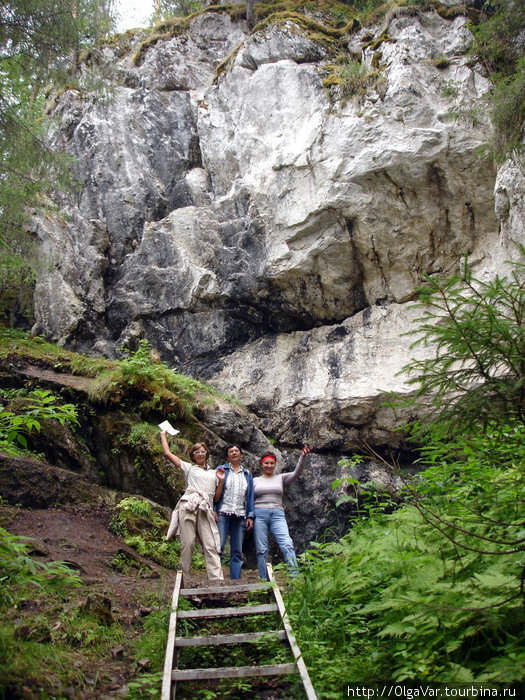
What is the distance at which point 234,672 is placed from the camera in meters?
3.31

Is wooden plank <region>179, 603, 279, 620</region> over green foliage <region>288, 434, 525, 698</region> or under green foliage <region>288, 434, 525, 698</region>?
under

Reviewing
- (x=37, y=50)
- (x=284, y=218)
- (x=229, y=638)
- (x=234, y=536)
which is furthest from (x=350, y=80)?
(x=229, y=638)

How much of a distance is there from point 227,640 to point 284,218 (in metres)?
10.2

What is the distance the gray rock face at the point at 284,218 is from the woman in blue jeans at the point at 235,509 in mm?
5279

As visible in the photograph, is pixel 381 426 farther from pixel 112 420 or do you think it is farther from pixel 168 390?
pixel 112 420

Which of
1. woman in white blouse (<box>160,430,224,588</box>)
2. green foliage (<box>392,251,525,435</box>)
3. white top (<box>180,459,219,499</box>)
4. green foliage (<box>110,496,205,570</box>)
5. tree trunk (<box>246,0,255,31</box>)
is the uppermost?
tree trunk (<box>246,0,255,31</box>)

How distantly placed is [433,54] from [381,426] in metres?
9.14

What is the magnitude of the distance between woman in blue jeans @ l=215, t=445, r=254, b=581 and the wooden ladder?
1.22 meters

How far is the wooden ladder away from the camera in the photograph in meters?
3.22

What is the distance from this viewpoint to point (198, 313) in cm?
1321

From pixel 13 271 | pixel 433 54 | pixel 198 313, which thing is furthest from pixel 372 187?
pixel 13 271

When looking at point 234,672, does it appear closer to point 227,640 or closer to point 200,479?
point 227,640

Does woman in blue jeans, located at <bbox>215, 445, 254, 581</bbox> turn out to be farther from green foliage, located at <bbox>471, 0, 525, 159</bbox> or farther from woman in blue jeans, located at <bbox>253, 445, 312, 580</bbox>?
green foliage, located at <bbox>471, 0, 525, 159</bbox>

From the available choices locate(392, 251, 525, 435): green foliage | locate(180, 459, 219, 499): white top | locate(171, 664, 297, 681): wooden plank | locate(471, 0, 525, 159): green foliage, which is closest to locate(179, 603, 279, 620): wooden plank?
locate(171, 664, 297, 681): wooden plank
